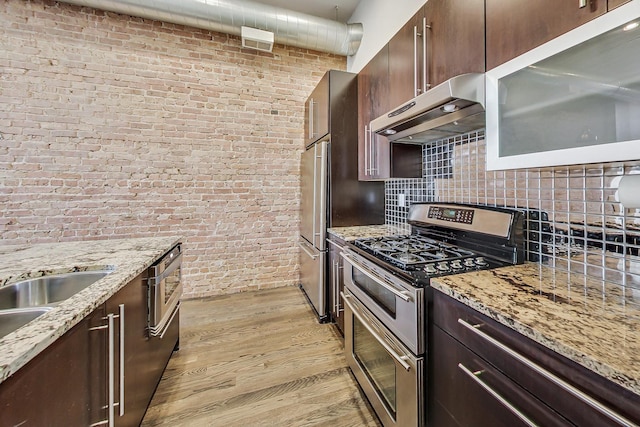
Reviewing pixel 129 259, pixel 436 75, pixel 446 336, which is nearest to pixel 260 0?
pixel 436 75

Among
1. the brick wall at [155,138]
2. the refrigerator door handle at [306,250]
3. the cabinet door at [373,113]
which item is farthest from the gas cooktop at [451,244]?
the brick wall at [155,138]

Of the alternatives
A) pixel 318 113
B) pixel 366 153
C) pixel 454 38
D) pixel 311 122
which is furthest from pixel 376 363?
pixel 311 122

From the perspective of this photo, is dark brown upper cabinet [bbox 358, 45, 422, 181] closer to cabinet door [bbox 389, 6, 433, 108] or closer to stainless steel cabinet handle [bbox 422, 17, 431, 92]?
cabinet door [bbox 389, 6, 433, 108]

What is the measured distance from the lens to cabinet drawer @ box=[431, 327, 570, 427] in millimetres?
714

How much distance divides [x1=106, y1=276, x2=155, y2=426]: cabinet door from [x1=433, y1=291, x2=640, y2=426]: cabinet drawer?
1.37 m

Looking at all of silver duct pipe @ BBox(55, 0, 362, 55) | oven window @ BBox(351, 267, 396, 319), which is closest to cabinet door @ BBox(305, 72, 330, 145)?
silver duct pipe @ BBox(55, 0, 362, 55)

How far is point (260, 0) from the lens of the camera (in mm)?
2965

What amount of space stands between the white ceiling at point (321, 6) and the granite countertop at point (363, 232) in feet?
8.56

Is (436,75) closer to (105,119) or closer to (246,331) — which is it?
(246,331)

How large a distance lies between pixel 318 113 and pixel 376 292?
6.72ft

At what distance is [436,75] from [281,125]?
7.32 feet

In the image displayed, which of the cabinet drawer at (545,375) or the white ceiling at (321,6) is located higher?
the white ceiling at (321,6)

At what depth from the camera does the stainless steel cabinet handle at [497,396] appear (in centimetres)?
70

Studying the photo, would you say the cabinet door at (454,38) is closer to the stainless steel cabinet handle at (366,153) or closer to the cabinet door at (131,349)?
the stainless steel cabinet handle at (366,153)
